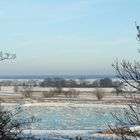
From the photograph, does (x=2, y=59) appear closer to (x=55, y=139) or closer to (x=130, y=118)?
(x=130, y=118)

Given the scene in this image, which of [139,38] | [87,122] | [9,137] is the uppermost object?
[139,38]

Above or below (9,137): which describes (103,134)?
below

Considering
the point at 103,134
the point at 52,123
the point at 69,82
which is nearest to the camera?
the point at 103,134

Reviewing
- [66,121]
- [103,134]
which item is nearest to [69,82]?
[66,121]

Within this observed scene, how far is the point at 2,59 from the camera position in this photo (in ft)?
29.0

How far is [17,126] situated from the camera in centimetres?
939

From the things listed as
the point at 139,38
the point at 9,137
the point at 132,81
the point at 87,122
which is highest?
the point at 139,38

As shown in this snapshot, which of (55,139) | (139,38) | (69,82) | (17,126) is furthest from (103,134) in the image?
(69,82)

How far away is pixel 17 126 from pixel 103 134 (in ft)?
45.9

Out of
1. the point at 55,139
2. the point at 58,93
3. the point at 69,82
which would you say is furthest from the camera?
the point at 69,82

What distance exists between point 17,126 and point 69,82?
117 metres

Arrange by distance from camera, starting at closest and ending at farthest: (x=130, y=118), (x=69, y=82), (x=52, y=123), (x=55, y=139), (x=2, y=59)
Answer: (x=130, y=118), (x=2, y=59), (x=55, y=139), (x=52, y=123), (x=69, y=82)

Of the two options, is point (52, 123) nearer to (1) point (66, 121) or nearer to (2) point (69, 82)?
(1) point (66, 121)

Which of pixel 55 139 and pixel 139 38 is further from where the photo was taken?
pixel 55 139
